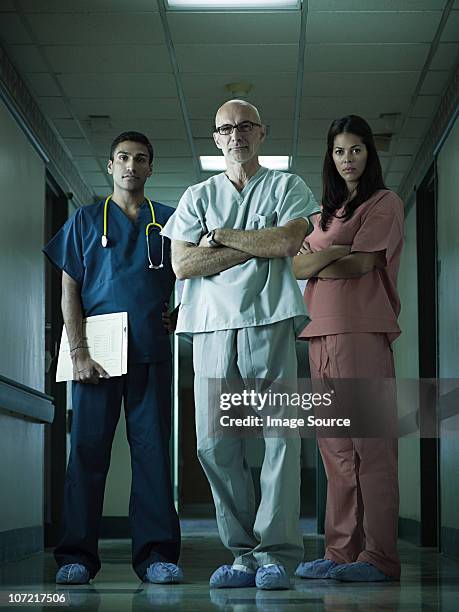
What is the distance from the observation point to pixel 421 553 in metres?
5.05

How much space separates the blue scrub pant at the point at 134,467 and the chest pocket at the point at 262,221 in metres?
0.50

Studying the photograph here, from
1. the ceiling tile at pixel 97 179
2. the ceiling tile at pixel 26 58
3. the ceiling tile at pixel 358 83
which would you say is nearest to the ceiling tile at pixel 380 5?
the ceiling tile at pixel 358 83

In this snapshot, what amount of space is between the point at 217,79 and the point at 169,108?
1.69ft

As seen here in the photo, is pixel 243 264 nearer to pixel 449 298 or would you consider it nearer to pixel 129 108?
pixel 449 298

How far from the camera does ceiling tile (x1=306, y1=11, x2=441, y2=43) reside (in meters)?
4.50

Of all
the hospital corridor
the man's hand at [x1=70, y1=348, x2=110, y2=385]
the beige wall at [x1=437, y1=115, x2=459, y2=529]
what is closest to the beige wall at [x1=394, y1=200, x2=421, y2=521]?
the beige wall at [x1=437, y1=115, x2=459, y2=529]

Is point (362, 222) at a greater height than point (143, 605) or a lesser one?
greater

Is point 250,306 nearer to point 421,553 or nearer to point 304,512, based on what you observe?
point 421,553

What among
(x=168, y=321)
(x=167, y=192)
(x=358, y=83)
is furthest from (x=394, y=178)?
(x=168, y=321)

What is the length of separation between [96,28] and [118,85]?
0.75m

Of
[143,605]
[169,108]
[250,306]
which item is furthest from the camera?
[169,108]

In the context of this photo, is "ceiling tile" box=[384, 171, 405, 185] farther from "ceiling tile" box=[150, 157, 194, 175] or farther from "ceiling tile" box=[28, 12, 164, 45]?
"ceiling tile" box=[28, 12, 164, 45]

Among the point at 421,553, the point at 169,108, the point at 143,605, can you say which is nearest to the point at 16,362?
the point at 169,108

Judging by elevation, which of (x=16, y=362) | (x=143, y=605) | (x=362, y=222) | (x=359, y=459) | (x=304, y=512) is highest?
(x=362, y=222)
